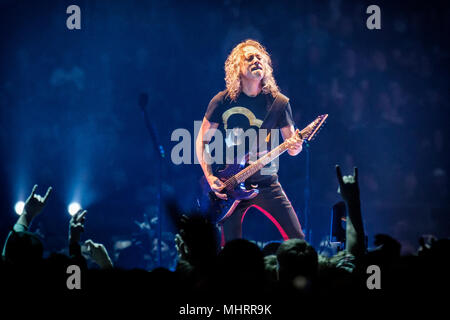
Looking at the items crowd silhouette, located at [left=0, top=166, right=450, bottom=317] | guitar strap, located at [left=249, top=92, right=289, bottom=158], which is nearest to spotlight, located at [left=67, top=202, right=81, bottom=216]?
guitar strap, located at [left=249, top=92, right=289, bottom=158]

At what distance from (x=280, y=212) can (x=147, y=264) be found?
3310 mm

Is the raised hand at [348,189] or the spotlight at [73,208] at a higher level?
the raised hand at [348,189]

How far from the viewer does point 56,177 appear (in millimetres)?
7465

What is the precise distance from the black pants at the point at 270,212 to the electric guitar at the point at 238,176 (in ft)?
0.20

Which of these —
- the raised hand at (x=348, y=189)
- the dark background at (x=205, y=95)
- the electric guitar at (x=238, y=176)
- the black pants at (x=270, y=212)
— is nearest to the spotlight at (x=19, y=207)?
the dark background at (x=205, y=95)

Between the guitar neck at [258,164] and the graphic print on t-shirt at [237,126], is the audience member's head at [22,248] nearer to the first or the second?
the guitar neck at [258,164]

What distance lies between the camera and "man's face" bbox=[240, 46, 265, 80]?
154 inches

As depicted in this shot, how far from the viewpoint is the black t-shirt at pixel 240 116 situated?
3.88 meters

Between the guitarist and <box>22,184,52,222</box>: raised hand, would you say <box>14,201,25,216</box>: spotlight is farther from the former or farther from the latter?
<box>22,184,52,222</box>: raised hand

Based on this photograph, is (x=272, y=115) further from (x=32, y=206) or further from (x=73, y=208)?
(x=73, y=208)

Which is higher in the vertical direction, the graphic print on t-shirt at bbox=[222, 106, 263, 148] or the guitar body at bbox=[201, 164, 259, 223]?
the graphic print on t-shirt at bbox=[222, 106, 263, 148]

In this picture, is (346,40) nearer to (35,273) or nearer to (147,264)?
(147,264)

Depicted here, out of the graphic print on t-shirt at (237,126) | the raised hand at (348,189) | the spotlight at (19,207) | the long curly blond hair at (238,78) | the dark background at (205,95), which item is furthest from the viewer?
the dark background at (205,95)

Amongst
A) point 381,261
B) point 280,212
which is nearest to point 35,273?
point 381,261
